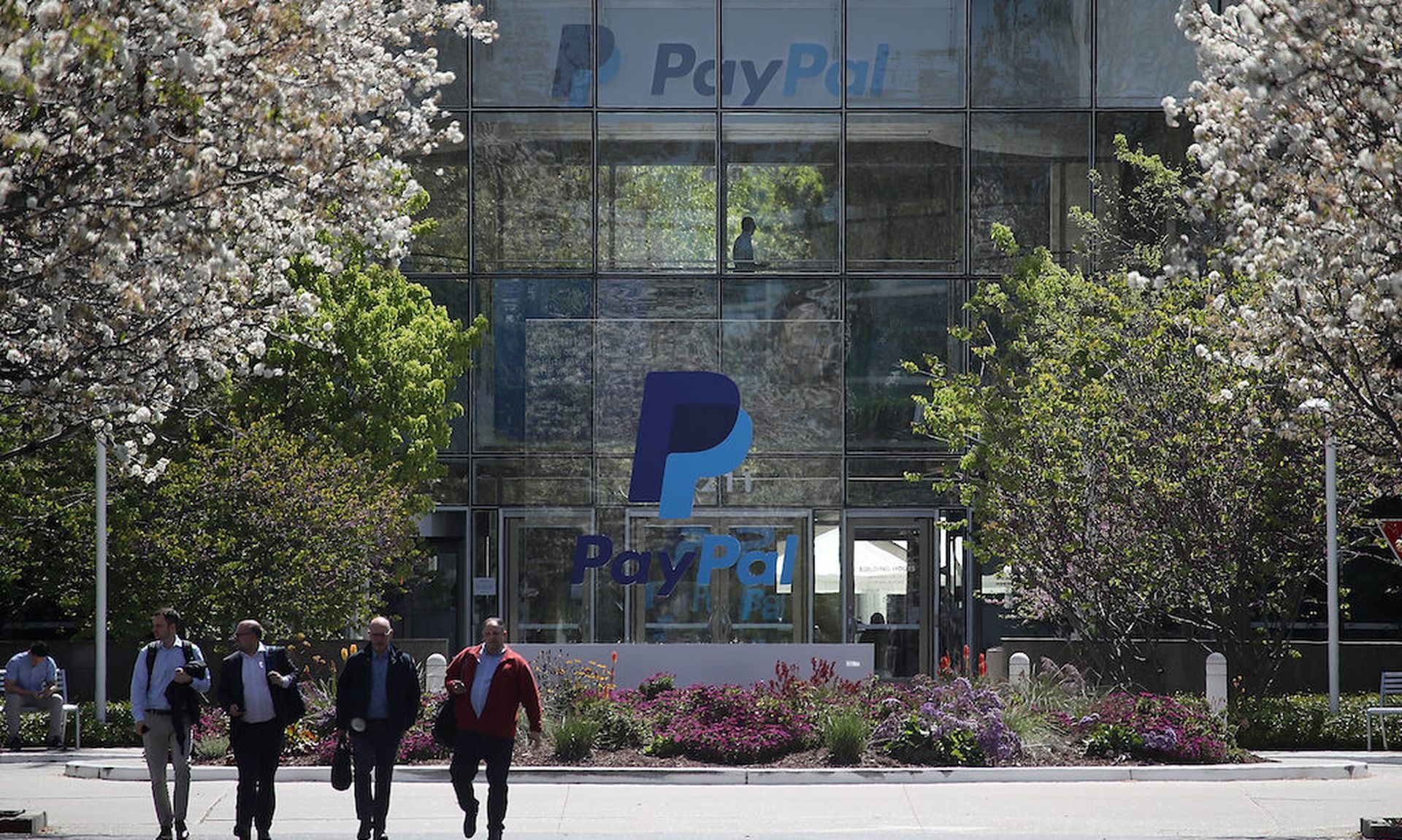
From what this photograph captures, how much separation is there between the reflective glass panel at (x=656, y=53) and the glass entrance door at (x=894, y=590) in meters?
8.44

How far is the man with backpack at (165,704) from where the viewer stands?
46.6 ft

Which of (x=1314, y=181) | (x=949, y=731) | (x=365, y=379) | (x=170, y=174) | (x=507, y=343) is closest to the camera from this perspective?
(x=170, y=174)

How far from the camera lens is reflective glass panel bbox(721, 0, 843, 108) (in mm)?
35562

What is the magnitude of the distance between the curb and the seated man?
4943mm

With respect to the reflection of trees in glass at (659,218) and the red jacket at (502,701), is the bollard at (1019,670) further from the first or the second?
the reflection of trees in glass at (659,218)

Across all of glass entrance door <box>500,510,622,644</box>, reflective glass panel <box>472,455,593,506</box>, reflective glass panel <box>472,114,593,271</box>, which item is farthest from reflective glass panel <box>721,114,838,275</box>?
glass entrance door <box>500,510,622,644</box>

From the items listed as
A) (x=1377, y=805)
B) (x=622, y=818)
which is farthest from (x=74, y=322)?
(x=1377, y=805)

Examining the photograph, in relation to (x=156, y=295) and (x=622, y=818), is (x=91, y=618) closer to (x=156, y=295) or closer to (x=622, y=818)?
(x=622, y=818)

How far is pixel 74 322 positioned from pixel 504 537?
1983 cm

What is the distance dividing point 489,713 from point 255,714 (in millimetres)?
1674

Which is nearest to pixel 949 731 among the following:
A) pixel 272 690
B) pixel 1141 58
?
pixel 272 690

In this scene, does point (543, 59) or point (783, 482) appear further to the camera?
point (543, 59)

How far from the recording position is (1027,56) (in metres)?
35.9

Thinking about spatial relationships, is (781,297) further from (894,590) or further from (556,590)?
(556,590)
